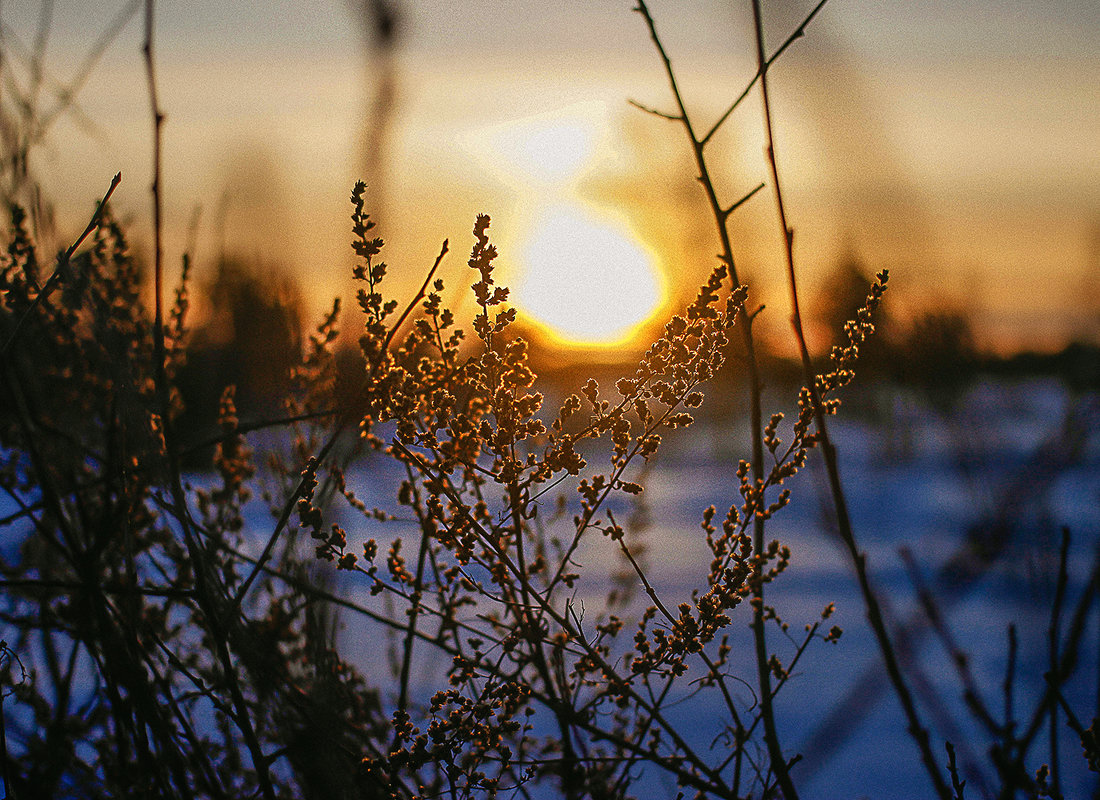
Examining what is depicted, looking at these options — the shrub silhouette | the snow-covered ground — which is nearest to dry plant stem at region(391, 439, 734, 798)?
the shrub silhouette

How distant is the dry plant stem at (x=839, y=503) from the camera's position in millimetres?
1003

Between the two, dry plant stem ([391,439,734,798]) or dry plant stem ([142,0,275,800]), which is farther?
dry plant stem ([391,439,734,798])

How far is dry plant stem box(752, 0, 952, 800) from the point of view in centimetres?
100

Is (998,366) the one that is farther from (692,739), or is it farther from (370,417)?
(692,739)

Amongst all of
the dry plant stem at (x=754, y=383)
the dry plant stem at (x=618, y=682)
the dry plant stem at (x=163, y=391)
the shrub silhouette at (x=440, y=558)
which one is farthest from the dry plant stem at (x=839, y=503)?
the dry plant stem at (x=163, y=391)

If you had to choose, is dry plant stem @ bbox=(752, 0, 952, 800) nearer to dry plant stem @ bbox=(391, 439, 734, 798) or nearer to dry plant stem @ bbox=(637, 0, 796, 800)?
dry plant stem @ bbox=(637, 0, 796, 800)

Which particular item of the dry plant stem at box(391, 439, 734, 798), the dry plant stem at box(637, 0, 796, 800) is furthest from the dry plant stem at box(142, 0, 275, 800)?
the dry plant stem at box(637, 0, 796, 800)

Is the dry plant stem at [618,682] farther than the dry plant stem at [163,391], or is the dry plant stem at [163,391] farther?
the dry plant stem at [618,682]

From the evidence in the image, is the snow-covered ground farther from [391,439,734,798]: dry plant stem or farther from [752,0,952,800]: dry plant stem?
[391,439,734,798]: dry plant stem

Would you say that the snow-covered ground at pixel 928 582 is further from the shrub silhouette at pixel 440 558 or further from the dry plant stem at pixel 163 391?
the dry plant stem at pixel 163 391

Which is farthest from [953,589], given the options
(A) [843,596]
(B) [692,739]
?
(A) [843,596]

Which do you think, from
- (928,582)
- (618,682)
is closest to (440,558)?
(618,682)

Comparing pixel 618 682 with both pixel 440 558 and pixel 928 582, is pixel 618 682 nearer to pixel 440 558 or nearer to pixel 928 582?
pixel 440 558

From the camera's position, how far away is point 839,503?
3.37ft
